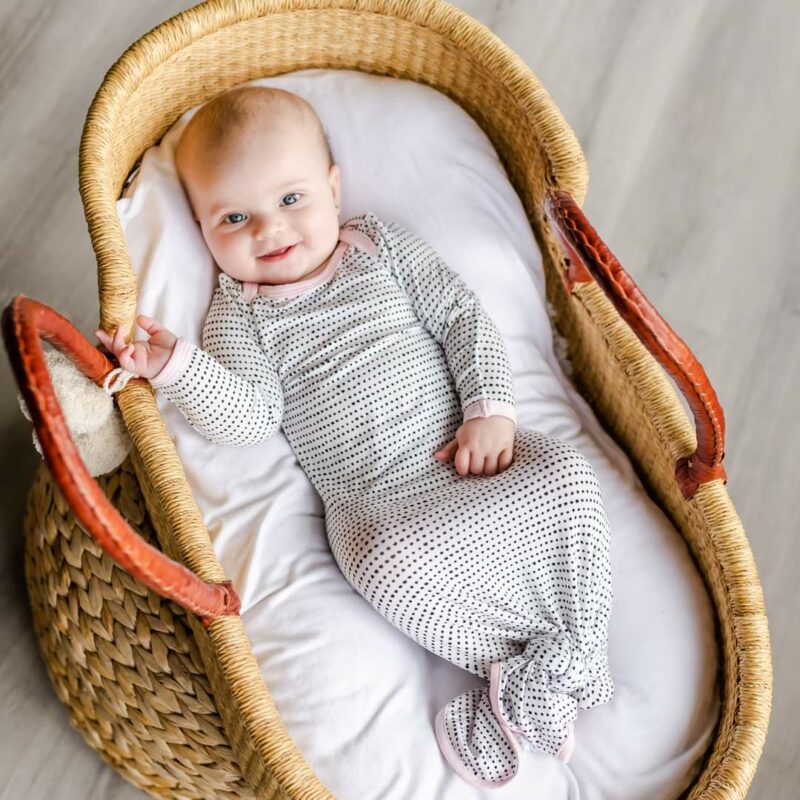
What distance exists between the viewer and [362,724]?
3.55 ft

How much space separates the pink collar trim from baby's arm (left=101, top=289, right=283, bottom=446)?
0.12 ft

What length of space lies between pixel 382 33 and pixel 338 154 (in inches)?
7.3

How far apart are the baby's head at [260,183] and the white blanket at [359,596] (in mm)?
73

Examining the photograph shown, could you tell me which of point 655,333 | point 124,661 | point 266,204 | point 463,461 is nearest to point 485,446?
point 463,461

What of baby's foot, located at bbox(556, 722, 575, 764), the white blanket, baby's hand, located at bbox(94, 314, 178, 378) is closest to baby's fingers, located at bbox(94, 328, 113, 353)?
baby's hand, located at bbox(94, 314, 178, 378)

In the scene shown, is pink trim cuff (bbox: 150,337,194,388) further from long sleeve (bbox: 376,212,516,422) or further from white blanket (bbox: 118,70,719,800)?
long sleeve (bbox: 376,212,516,422)

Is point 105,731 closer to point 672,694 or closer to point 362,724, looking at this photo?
point 362,724

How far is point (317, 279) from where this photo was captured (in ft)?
4.27

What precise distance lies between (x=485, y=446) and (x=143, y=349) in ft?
1.37

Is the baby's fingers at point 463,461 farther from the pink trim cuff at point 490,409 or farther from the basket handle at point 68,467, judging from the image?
the basket handle at point 68,467

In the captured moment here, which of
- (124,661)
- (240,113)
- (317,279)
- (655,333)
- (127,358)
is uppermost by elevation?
(655,333)

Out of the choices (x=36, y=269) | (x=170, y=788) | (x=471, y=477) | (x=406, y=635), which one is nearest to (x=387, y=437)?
(x=471, y=477)

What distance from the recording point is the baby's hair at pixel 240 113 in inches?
48.6

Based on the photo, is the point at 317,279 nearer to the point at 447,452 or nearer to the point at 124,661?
the point at 447,452
